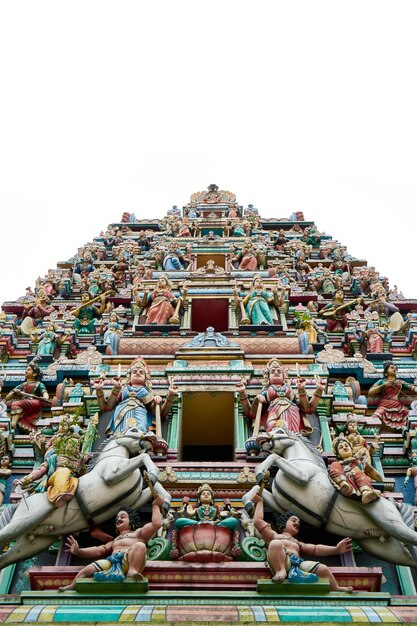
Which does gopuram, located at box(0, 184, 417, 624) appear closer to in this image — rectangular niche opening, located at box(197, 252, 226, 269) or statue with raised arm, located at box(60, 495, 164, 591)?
statue with raised arm, located at box(60, 495, 164, 591)

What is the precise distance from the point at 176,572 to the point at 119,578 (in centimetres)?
86

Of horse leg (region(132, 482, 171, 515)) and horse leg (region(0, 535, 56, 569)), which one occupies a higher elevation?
horse leg (region(132, 482, 171, 515))

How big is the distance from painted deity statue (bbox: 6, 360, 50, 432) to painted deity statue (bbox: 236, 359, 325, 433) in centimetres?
414

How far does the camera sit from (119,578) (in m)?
10.7

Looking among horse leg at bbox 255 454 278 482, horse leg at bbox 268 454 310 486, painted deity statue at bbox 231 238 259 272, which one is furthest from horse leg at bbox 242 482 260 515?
painted deity statue at bbox 231 238 259 272

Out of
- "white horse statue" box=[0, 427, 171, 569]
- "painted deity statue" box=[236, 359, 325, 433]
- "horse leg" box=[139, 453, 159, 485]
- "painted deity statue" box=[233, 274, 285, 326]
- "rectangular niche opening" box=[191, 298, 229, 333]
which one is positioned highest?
"rectangular niche opening" box=[191, 298, 229, 333]

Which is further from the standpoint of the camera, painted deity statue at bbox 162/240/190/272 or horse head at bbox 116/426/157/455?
painted deity statue at bbox 162/240/190/272

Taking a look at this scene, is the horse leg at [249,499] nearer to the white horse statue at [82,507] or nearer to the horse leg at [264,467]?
the horse leg at [264,467]

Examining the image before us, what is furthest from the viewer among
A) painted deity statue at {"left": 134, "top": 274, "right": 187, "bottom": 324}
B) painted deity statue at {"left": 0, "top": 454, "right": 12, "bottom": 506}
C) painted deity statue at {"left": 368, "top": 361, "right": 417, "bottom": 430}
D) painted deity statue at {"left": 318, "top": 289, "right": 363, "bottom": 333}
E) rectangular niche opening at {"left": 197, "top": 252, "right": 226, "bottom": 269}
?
rectangular niche opening at {"left": 197, "top": 252, "right": 226, "bottom": 269}

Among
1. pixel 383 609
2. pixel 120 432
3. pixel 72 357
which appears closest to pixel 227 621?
pixel 383 609

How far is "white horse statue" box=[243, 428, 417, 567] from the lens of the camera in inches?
460

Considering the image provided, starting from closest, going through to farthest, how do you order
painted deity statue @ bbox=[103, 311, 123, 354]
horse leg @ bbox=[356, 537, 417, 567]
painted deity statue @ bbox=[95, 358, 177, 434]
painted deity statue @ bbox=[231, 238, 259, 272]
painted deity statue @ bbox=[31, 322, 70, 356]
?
1. horse leg @ bbox=[356, 537, 417, 567]
2. painted deity statue @ bbox=[95, 358, 177, 434]
3. painted deity statue @ bbox=[103, 311, 123, 354]
4. painted deity statue @ bbox=[31, 322, 70, 356]
5. painted deity statue @ bbox=[231, 238, 259, 272]

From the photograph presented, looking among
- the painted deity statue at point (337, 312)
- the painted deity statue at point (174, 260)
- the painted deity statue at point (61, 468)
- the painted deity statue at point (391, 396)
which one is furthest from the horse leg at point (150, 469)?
the painted deity statue at point (174, 260)

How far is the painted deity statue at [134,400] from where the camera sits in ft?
48.1
